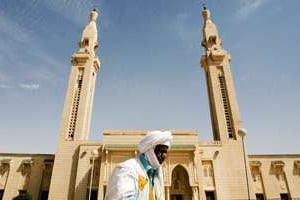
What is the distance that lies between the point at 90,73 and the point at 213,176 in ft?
64.1

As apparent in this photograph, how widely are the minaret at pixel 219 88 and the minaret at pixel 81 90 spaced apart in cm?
1557

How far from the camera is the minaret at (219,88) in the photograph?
28.1 m

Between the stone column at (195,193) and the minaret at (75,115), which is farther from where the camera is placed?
the minaret at (75,115)

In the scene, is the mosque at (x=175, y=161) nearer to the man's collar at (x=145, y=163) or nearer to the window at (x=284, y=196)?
the window at (x=284, y=196)

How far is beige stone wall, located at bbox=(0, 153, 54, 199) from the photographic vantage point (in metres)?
27.4

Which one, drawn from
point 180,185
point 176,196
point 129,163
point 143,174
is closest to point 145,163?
point 143,174

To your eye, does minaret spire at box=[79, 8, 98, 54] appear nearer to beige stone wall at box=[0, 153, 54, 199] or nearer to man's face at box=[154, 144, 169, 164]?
beige stone wall at box=[0, 153, 54, 199]

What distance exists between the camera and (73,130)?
28469mm

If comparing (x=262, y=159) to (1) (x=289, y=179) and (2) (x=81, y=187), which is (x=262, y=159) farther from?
(2) (x=81, y=187)

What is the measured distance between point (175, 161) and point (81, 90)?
14772 mm

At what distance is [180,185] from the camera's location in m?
25.1

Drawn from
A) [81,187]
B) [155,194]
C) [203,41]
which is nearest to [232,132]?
[203,41]

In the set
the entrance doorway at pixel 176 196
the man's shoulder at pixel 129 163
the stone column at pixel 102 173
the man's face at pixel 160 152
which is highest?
the stone column at pixel 102 173

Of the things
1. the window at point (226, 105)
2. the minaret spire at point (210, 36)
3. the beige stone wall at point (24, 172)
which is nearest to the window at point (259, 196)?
the window at point (226, 105)
